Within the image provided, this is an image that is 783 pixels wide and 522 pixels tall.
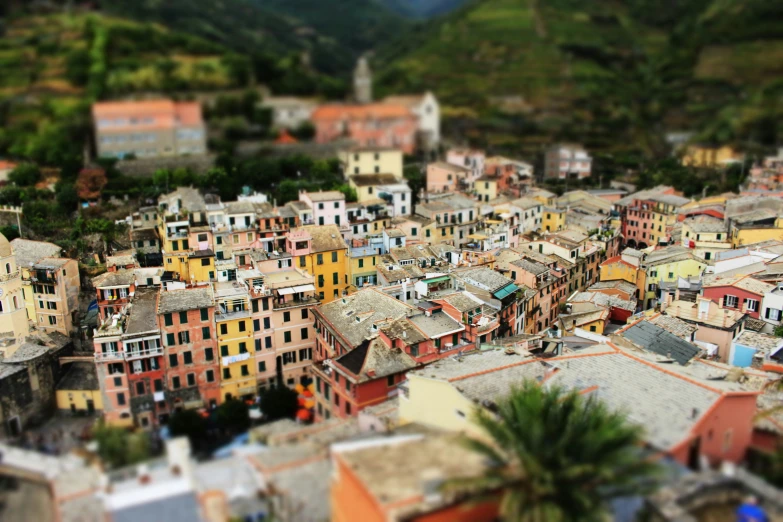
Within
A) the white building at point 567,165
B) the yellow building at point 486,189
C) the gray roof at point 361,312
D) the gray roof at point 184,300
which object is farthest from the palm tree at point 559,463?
the white building at point 567,165

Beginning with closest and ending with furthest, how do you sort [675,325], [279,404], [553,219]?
[279,404] → [675,325] → [553,219]

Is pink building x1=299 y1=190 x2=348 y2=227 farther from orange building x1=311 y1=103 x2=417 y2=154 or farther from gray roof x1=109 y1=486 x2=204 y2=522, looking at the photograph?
gray roof x1=109 y1=486 x2=204 y2=522

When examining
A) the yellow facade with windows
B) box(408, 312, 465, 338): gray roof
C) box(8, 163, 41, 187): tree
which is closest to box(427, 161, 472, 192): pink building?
box(408, 312, 465, 338): gray roof

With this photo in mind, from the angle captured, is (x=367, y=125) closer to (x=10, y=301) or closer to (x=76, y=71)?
(x=76, y=71)

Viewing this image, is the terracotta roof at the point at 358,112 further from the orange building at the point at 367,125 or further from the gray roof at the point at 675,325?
the gray roof at the point at 675,325

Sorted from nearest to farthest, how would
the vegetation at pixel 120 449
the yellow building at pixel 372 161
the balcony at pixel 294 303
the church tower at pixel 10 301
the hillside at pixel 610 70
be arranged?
1. the vegetation at pixel 120 449
2. the balcony at pixel 294 303
3. the church tower at pixel 10 301
4. the yellow building at pixel 372 161
5. the hillside at pixel 610 70

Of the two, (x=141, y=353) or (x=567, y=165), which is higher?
(x=567, y=165)

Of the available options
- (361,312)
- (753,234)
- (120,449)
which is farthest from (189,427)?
(753,234)
